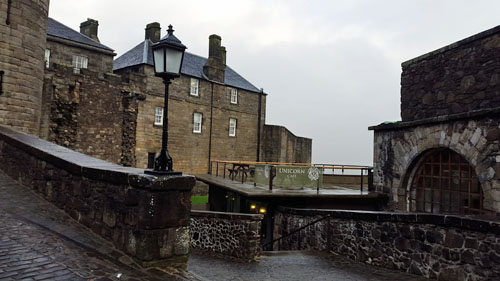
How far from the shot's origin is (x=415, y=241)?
22.9 feet

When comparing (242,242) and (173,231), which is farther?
(242,242)

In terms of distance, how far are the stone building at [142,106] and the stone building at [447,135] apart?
16.1 m

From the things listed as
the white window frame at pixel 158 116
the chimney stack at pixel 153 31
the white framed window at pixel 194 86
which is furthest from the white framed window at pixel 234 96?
the chimney stack at pixel 153 31

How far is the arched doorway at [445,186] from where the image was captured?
8891 mm

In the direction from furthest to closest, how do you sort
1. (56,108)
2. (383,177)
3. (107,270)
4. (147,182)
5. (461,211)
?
(56,108) < (383,177) < (461,211) < (147,182) < (107,270)

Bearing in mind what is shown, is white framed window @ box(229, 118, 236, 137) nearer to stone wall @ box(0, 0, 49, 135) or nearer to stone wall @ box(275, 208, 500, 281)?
stone wall @ box(0, 0, 49, 135)

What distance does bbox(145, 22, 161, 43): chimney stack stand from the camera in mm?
25969

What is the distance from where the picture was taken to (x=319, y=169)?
13141 mm

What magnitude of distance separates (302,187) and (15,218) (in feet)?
31.3

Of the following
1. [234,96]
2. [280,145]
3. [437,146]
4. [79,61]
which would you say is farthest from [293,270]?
[280,145]

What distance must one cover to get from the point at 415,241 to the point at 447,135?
375 centimetres

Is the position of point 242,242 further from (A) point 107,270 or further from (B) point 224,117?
(B) point 224,117

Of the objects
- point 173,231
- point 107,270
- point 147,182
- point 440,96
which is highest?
point 440,96

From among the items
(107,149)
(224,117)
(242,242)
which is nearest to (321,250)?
(242,242)
